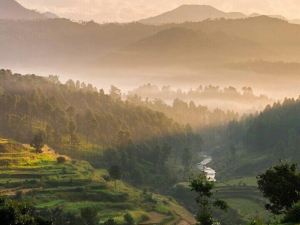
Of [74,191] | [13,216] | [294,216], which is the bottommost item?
[74,191]

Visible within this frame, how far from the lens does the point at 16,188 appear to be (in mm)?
140375

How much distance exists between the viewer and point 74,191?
14225cm

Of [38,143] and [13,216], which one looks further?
[38,143]

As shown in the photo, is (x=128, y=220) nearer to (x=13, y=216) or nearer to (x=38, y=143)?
(x=38, y=143)

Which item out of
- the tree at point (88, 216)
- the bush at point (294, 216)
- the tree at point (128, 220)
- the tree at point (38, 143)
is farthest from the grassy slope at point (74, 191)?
the bush at point (294, 216)

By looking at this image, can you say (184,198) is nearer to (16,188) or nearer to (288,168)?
(16,188)

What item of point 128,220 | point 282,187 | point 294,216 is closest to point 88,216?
point 128,220

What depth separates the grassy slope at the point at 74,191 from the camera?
13366cm

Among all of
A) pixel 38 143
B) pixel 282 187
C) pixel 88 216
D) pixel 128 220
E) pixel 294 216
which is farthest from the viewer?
pixel 38 143

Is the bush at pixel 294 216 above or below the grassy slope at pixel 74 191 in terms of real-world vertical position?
above

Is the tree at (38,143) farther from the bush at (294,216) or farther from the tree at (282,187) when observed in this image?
the bush at (294,216)

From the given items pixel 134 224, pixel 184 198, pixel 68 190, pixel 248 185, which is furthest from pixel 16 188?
pixel 248 185

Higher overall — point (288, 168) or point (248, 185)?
point (288, 168)

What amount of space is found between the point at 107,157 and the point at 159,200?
49.0 meters
